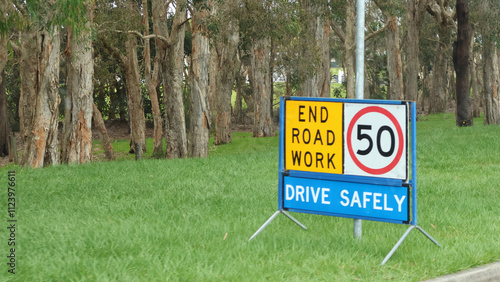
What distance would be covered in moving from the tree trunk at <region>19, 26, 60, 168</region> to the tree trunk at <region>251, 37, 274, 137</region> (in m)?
14.1

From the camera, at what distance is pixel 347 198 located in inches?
242

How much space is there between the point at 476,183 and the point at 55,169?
8.16 m

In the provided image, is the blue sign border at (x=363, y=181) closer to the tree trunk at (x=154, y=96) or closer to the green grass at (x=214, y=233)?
the green grass at (x=214, y=233)

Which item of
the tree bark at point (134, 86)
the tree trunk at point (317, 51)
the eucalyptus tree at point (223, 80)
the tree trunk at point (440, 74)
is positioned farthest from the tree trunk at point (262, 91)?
the tree trunk at point (440, 74)

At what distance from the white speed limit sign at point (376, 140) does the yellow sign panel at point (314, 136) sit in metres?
0.10

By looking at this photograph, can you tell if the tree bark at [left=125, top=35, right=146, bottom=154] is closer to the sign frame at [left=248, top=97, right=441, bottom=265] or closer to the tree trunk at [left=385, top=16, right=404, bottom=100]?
the tree trunk at [left=385, top=16, right=404, bottom=100]

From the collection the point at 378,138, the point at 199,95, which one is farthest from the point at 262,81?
the point at 378,138

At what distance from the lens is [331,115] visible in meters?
6.20

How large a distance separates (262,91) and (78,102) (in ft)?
48.0

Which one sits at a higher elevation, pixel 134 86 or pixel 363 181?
pixel 134 86

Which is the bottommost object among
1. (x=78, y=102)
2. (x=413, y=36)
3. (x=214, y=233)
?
(x=214, y=233)

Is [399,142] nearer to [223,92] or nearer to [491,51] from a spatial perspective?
[491,51]

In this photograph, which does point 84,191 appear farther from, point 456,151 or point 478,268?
point 456,151

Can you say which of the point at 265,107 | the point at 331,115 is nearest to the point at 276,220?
the point at 331,115
